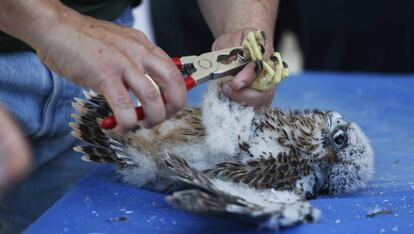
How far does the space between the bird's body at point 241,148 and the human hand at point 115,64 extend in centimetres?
13

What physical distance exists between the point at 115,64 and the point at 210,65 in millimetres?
232

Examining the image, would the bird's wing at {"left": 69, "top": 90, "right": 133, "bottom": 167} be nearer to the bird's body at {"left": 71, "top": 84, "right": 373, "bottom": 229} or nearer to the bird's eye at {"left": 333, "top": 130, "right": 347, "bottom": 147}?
the bird's body at {"left": 71, "top": 84, "right": 373, "bottom": 229}

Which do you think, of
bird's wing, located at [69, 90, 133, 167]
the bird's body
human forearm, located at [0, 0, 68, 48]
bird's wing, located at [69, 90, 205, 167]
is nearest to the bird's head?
the bird's body

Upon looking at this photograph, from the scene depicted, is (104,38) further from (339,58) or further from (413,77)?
(339,58)

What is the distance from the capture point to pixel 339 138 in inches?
48.8

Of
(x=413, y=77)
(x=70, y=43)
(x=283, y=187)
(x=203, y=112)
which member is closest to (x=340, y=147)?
(x=283, y=187)

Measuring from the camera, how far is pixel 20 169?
0.55 metres

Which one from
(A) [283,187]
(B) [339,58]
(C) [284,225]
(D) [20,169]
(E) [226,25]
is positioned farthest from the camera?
(B) [339,58]

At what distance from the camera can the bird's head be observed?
1236 millimetres

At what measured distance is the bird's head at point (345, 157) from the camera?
48.7 inches

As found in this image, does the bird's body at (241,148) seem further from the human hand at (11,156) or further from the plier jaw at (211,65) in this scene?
the human hand at (11,156)

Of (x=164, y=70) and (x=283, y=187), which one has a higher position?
(x=164, y=70)

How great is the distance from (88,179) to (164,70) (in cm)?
34

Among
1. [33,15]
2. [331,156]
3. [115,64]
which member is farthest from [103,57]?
[331,156]
